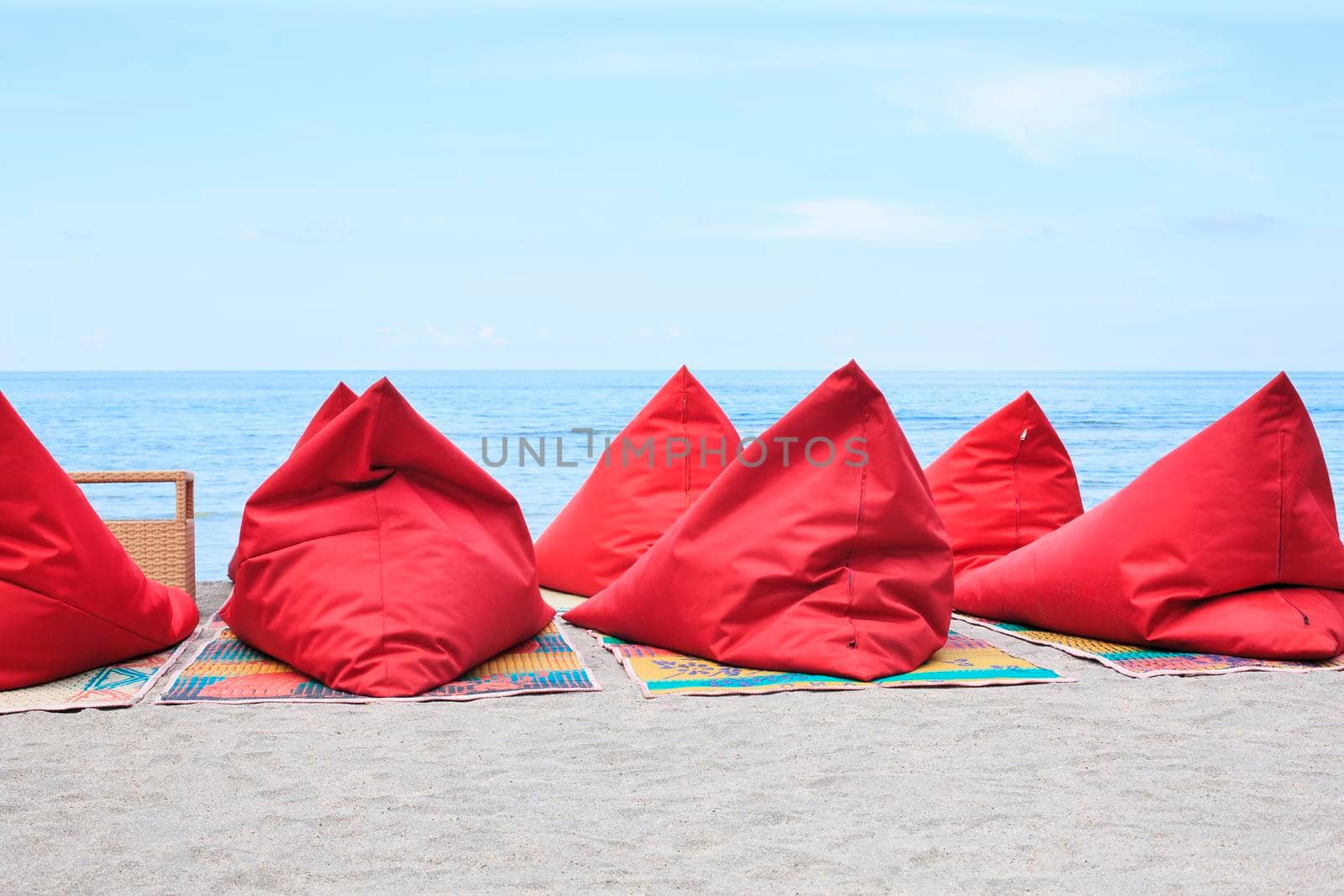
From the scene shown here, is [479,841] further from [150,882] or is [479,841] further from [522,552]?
[522,552]

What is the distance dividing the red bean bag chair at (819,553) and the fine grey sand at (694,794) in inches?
8.7

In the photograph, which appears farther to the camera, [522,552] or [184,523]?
[184,523]

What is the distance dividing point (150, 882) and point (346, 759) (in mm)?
580

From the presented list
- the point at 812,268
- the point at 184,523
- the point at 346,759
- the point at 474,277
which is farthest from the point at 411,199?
the point at 346,759

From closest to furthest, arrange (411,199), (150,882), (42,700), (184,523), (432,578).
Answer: (150,882)
(42,700)
(432,578)
(184,523)
(411,199)

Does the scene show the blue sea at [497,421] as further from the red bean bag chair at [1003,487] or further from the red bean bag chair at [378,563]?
the red bean bag chair at [1003,487]

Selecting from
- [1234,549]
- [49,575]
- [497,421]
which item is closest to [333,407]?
[49,575]

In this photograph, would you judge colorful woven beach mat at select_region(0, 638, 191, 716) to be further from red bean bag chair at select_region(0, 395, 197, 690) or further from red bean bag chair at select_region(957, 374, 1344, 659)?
red bean bag chair at select_region(957, 374, 1344, 659)

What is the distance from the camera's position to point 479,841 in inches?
71.5

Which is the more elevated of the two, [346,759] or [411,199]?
[411,199]

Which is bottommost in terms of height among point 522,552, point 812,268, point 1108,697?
point 1108,697

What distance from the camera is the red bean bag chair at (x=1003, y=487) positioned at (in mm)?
4031

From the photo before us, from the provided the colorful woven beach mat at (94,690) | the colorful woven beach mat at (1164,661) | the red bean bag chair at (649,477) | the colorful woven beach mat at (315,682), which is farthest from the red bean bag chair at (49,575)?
the colorful woven beach mat at (1164,661)

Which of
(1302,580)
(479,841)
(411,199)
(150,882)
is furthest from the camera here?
(411,199)
